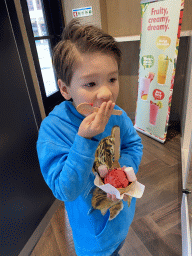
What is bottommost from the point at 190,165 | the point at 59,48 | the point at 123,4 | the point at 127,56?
the point at 190,165

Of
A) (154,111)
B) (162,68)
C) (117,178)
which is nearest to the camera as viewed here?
(117,178)

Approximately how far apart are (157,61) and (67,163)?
6.78ft

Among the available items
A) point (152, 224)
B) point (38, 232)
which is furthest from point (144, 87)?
point (38, 232)

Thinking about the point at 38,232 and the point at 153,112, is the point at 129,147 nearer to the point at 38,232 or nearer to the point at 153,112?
the point at 38,232

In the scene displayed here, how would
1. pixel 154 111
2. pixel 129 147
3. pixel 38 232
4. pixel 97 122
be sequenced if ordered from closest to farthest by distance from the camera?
1. pixel 97 122
2. pixel 129 147
3. pixel 38 232
4. pixel 154 111

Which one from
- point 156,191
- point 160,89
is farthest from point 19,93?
point 160,89

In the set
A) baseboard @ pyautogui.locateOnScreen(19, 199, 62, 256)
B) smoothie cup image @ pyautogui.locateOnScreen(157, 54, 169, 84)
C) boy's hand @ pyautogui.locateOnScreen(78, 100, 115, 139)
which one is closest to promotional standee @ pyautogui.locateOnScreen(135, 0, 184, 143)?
smoothie cup image @ pyautogui.locateOnScreen(157, 54, 169, 84)

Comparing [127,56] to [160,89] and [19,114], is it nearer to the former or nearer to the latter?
[160,89]

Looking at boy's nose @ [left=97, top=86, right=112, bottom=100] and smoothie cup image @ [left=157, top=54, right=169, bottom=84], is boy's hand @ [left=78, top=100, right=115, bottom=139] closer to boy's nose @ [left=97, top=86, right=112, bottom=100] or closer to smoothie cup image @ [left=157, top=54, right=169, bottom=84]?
boy's nose @ [left=97, top=86, right=112, bottom=100]

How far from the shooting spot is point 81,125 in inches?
18.8

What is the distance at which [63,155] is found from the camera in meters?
0.53

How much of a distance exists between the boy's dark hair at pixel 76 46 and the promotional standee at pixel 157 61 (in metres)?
1.72

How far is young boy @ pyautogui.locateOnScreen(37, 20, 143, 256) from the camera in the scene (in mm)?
476

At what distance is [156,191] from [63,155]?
56.1 inches
